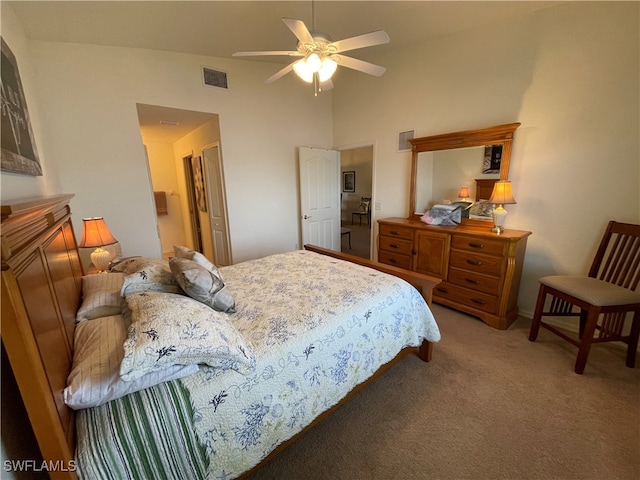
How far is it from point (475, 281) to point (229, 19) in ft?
11.2

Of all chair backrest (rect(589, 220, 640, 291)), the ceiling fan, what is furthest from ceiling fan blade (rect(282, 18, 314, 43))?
chair backrest (rect(589, 220, 640, 291))

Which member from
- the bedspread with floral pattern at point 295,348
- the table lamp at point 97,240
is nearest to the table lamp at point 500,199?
the bedspread with floral pattern at point 295,348

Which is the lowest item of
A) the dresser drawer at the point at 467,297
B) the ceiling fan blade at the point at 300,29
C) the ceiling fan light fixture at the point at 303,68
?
the dresser drawer at the point at 467,297

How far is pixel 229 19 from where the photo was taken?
2.39 m

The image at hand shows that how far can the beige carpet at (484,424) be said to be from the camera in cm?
132

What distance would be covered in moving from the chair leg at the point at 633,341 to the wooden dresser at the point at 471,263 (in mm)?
756

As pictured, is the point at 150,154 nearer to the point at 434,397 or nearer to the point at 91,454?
the point at 91,454

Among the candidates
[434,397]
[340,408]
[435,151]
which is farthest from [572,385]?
[435,151]

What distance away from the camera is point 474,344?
2.29 m

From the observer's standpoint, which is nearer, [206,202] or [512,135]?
[512,135]

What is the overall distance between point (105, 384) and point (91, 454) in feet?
0.62

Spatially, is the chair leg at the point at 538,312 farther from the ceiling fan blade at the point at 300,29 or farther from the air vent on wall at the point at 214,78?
the air vent on wall at the point at 214,78

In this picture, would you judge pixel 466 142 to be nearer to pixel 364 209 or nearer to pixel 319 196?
pixel 319 196

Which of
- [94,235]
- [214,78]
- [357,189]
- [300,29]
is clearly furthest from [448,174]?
[357,189]
